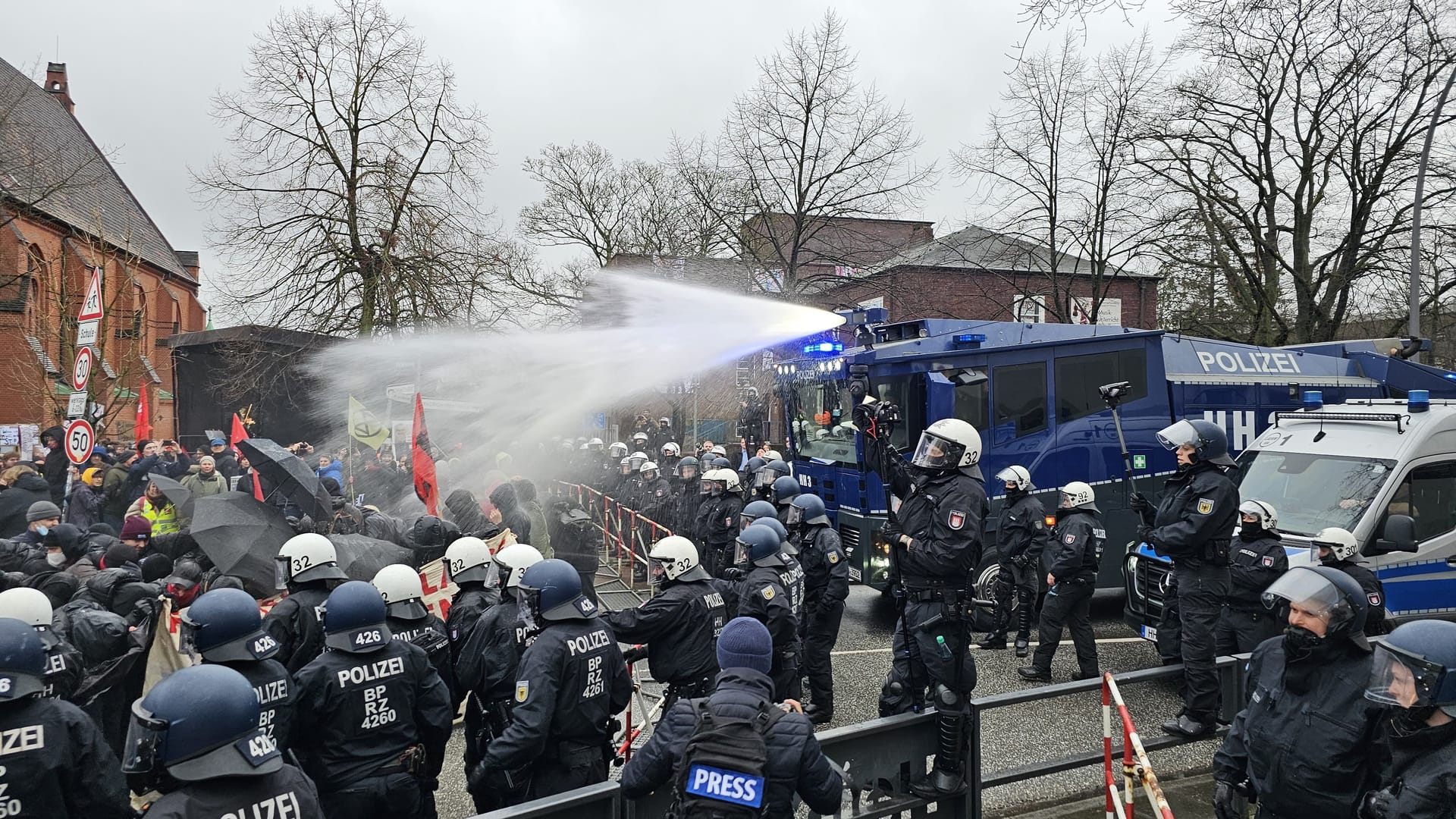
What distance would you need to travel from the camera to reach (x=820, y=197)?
76.6 ft

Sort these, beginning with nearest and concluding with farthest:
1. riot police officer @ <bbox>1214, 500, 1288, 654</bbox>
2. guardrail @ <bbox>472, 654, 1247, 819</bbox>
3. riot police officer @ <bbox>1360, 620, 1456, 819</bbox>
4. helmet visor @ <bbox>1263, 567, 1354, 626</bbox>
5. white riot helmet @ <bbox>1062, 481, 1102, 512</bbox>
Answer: riot police officer @ <bbox>1360, 620, 1456, 819</bbox> < helmet visor @ <bbox>1263, 567, 1354, 626</bbox> < guardrail @ <bbox>472, 654, 1247, 819</bbox> < riot police officer @ <bbox>1214, 500, 1288, 654</bbox> < white riot helmet @ <bbox>1062, 481, 1102, 512</bbox>

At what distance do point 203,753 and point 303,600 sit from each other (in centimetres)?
301

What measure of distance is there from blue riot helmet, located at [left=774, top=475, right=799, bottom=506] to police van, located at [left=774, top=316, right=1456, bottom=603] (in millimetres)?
1376

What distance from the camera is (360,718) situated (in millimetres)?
4234

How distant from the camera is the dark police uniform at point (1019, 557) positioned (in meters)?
9.66

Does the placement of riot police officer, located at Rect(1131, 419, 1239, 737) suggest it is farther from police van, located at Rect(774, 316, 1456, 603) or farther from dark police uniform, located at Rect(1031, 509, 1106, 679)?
police van, located at Rect(774, 316, 1456, 603)

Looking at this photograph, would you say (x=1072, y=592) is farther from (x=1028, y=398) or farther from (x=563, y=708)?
(x=563, y=708)

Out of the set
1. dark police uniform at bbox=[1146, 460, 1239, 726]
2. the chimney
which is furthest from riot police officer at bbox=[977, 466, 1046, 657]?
the chimney

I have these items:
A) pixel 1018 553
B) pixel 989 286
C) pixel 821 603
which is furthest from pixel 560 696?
pixel 989 286

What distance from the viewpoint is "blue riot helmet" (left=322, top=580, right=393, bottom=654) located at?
4.27 m

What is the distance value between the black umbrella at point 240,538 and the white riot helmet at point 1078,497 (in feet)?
25.0

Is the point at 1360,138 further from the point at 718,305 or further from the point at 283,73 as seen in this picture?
the point at 283,73

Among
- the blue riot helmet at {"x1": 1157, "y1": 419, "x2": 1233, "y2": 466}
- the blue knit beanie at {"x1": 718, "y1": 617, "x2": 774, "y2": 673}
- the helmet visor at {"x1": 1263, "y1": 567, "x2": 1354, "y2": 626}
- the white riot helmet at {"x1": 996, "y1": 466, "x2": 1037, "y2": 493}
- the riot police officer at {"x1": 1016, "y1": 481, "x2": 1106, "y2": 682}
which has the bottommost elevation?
the riot police officer at {"x1": 1016, "y1": 481, "x2": 1106, "y2": 682}

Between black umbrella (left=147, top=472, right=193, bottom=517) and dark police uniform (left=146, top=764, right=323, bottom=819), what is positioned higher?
dark police uniform (left=146, top=764, right=323, bottom=819)
